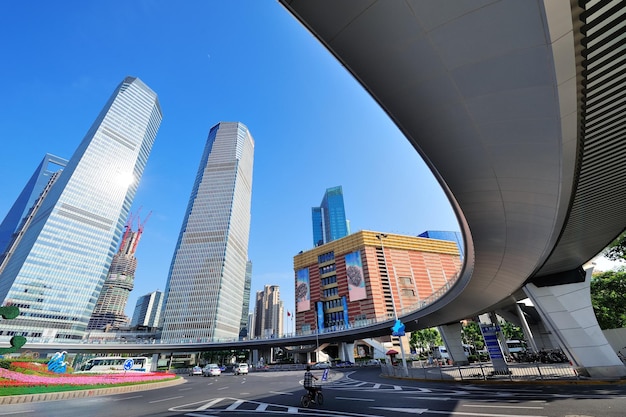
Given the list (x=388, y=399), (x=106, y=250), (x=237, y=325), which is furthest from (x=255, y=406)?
(x=106, y=250)

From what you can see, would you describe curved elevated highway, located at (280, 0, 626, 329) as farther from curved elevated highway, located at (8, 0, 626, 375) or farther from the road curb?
the road curb

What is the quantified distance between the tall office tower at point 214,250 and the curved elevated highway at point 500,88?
113519 millimetres

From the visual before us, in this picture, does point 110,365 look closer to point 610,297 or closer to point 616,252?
point 616,252

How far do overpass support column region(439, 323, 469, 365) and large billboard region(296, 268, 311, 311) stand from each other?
4844 centimetres

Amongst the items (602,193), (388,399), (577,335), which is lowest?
(388,399)

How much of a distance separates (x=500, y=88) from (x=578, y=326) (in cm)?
2016

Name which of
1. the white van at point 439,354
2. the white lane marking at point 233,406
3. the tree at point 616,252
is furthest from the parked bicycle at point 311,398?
the white van at point 439,354

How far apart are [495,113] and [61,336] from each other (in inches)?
6003

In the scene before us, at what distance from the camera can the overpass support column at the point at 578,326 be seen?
52.1 feet

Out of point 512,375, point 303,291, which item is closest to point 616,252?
point 512,375

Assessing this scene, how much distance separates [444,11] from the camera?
3.94 meters

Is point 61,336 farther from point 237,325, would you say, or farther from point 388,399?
point 388,399

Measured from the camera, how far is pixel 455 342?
3550cm

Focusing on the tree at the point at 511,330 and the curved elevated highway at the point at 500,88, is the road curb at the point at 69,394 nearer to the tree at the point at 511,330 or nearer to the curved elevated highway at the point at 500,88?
the curved elevated highway at the point at 500,88
